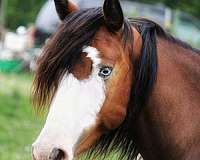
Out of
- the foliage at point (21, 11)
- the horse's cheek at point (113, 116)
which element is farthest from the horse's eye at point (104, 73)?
the foliage at point (21, 11)

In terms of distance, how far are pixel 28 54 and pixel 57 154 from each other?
15.0 m

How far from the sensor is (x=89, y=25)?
11.2ft

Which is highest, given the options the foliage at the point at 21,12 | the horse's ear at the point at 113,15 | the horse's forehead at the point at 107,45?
the foliage at the point at 21,12

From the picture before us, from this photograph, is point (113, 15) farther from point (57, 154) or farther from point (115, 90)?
point (57, 154)

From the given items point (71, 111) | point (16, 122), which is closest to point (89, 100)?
point (71, 111)

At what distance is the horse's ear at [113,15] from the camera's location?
132 inches

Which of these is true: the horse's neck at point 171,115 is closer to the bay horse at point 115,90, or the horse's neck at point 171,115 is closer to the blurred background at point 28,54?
the bay horse at point 115,90

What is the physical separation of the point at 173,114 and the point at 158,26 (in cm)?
47

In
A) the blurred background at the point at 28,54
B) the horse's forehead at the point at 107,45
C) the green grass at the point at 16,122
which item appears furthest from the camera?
the blurred background at the point at 28,54

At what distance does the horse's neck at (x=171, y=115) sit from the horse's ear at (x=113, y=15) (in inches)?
10.9

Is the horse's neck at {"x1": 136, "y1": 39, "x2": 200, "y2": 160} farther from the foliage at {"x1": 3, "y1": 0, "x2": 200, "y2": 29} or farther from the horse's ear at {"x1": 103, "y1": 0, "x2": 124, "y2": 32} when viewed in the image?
the foliage at {"x1": 3, "y1": 0, "x2": 200, "y2": 29}

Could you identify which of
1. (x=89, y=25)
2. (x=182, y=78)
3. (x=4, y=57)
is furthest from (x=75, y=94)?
(x=4, y=57)

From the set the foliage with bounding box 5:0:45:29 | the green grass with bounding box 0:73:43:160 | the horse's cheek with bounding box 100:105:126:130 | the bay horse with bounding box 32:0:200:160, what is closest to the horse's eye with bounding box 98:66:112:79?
the bay horse with bounding box 32:0:200:160

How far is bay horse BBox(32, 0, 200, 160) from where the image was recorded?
3.29m
